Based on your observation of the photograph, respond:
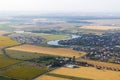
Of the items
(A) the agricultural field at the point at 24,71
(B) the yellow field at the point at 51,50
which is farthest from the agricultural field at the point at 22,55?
(A) the agricultural field at the point at 24,71

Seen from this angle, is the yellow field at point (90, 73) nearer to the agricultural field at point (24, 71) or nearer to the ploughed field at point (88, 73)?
the ploughed field at point (88, 73)

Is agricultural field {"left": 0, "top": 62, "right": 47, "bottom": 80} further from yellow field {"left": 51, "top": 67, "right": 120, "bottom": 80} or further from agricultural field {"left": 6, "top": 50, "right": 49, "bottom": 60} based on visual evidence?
agricultural field {"left": 6, "top": 50, "right": 49, "bottom": 60}

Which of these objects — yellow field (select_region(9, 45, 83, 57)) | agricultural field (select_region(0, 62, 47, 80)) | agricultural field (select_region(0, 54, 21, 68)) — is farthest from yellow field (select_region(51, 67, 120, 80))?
yellow field (select_region(9, 45, 83, 57))

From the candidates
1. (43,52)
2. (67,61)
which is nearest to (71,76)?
(67,61)

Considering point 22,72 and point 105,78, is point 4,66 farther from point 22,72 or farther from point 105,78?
point 105,78

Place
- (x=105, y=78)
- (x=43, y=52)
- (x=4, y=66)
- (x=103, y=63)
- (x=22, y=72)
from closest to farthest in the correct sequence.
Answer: (x=105, y=78)
(x=22, y=72)
(x=4, y=66)
(x=103, y=63)
(x=43, y=52)
